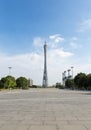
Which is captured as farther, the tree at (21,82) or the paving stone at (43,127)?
the tree at (21,82)

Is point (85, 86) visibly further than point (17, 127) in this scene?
Yes

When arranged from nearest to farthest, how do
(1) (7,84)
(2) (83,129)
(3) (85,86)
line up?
1. (2) (83,129)
2. (3) (85,86)
3. (1) (7,84)

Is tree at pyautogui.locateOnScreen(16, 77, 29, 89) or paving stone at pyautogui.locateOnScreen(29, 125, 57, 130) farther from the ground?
tree at pyautogui.locateOnScreen(16, 77, 29, 89)

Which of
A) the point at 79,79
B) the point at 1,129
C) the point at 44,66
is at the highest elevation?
the point at 44,66

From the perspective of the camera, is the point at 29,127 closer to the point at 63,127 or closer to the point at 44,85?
the point at 63,127

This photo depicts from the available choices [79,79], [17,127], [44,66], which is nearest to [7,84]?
[79,79]

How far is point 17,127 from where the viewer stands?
9.86m

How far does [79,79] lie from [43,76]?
5019 cm

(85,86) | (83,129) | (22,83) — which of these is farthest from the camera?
(22,83)

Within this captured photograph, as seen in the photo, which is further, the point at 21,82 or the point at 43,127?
the point at 21,82

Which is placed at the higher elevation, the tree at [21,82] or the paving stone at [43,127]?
the tree at [21,82]

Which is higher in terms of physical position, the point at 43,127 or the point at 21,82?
the point at 21,82

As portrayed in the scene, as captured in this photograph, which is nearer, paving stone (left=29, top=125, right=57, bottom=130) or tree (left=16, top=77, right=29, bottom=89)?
paving stone (left=29, top=125, right=57, bottom=130)

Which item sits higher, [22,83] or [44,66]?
[44,66]
